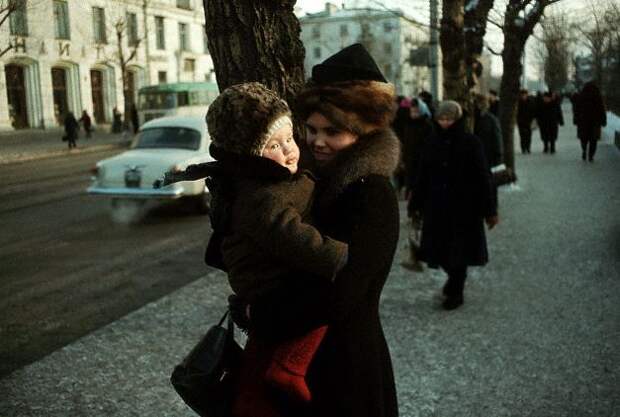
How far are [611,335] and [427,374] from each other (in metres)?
1.55

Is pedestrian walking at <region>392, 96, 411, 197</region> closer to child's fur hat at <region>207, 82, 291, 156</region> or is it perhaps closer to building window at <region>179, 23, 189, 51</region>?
child's fur hat at <region>207, 82, 291, 156</region>

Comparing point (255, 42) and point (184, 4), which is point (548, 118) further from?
point (255, 42)

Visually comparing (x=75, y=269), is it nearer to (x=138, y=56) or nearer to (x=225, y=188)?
(x=225, y=188)

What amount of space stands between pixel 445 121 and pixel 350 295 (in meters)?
4.07

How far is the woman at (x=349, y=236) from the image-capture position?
1.90m

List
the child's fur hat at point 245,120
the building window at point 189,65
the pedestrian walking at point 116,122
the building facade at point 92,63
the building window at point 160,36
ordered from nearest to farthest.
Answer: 1. the child's fur hat at point 245,120
2. the building facade at point 92,63
3. the building window at point 160,36
4. the pedestrian walking at point 116,122
5. the building window at point 189,65

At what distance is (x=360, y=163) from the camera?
6.56 feet

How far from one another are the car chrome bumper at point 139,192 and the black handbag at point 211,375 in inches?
341

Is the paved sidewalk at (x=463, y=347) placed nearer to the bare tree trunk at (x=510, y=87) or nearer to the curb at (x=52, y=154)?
the bare tree trunk at (x=510, y=87)

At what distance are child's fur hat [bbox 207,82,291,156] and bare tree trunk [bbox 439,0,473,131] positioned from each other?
735 cm

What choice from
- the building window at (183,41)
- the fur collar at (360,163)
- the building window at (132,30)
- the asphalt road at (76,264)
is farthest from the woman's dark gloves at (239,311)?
the building window at (183,41)

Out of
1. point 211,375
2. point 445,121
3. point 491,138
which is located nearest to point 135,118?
point 491,138

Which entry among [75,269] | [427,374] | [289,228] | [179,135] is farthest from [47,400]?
[179,135]

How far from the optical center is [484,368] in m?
4.39
